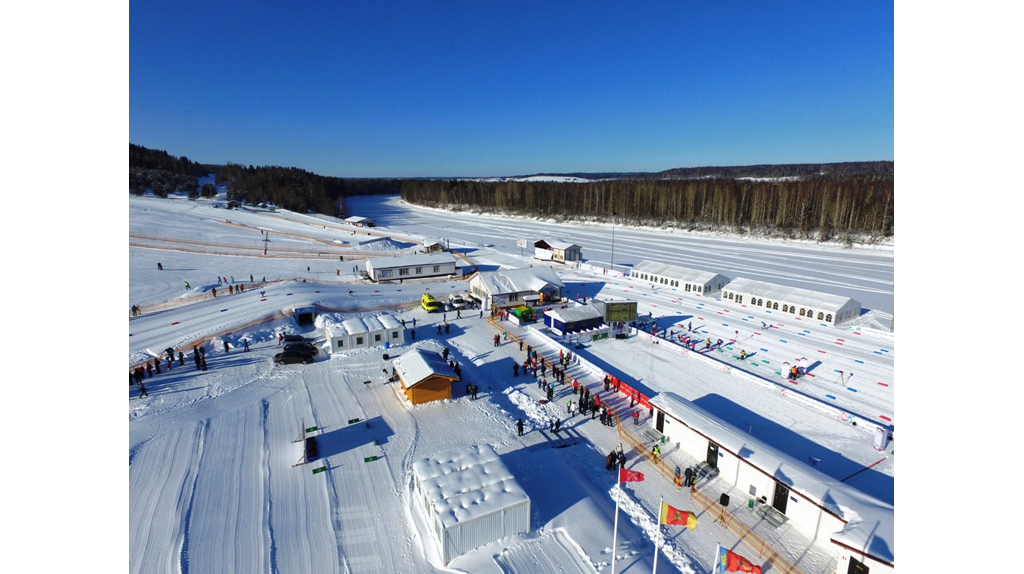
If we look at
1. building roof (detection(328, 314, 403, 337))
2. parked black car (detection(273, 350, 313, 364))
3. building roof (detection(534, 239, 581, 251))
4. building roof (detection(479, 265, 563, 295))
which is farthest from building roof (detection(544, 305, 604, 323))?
building roof (detection(534, 239, 581, 251))

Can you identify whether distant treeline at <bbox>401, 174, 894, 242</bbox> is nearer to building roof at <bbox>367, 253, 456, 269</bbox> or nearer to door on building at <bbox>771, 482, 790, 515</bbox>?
building roof at <bbox>367, 253, 456, 269</bbox>

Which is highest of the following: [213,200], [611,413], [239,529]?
[213,200]

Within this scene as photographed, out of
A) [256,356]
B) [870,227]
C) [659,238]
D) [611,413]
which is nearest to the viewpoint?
[611,413]

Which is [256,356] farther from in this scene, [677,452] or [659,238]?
[659,238]

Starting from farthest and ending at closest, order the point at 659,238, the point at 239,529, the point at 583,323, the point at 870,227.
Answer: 1. the point at 659,238
2. the point at 870,227
3. the point at 583,323
4. the point at 239,529

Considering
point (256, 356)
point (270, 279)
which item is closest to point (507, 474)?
point (256, 356)

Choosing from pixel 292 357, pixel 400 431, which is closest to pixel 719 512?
pixel 400 431

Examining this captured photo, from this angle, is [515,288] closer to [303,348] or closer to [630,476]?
[303,348]
